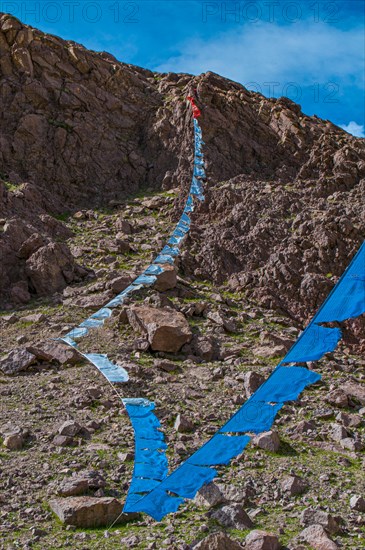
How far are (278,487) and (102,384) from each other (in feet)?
13.3

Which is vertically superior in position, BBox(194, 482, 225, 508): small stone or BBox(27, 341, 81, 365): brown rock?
BBox(27, 341, 81, 365): brown rock

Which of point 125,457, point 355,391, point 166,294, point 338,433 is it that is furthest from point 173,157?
point 125,457

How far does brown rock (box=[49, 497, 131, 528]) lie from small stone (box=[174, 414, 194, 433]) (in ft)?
7.52

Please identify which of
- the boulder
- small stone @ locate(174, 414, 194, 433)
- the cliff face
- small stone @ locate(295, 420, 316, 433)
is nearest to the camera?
small stone @ locate(174, 414, 194, 433)

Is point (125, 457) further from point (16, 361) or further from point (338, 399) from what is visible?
point (16, 361)

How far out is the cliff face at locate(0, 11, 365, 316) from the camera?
55.5ft

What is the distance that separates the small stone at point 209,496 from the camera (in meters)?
7.18

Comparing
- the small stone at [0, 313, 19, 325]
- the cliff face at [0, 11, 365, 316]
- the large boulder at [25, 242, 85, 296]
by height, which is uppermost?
the cliff face at [0, 11, 365, 316]

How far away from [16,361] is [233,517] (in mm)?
5917

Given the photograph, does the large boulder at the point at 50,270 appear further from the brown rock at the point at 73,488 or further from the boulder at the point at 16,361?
the brown rock at the point at 73,488

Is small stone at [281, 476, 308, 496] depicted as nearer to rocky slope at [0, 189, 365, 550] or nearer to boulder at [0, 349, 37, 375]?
rocky slope at [0, 189, 365, 550]

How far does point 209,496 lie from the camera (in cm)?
723

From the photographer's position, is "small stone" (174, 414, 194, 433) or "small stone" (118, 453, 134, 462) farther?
"small stone" (174, 414, 194, 433)

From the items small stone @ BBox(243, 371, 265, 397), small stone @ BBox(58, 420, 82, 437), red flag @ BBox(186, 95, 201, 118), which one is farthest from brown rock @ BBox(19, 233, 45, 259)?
red flag @ BBox(186, 95, 201, 118)
